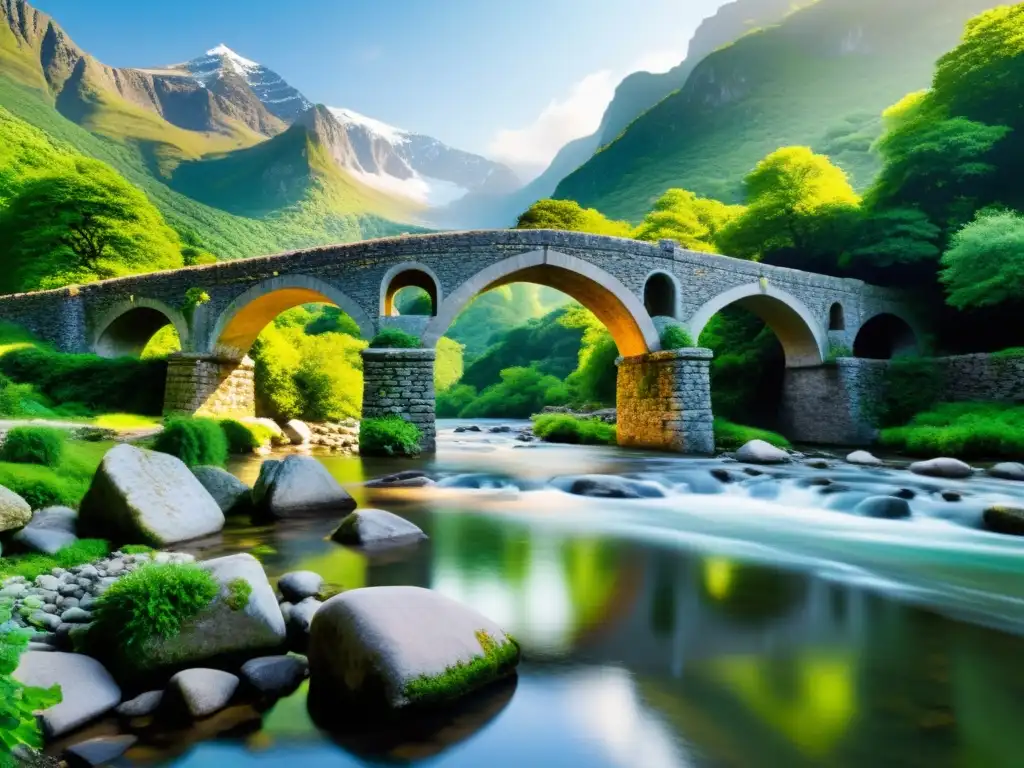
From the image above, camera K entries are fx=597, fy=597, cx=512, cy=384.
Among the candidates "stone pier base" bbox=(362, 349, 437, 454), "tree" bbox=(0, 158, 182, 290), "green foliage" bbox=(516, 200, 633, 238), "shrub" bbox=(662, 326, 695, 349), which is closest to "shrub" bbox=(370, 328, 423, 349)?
"stone pier base" bbox=(362, 349, 437, 454)

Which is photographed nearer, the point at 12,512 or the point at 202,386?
the point at 12,512

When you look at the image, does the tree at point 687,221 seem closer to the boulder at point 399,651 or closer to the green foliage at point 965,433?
the green foliage at point 965,433

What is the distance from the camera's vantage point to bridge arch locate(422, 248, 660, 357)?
15.8m

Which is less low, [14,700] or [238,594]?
[14,700]

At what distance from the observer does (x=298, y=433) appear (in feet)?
60.0

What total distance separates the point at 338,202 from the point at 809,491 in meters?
83.0

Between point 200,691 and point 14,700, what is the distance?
50.0 inches

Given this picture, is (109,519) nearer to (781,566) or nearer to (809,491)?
(781,566)

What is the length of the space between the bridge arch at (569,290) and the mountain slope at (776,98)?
49.5 meters

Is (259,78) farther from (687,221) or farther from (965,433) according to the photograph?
(965,433)

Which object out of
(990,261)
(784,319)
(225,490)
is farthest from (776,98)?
(225,490)

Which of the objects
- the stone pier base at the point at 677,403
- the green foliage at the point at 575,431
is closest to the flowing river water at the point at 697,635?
the stone pier base at the point at 677,403

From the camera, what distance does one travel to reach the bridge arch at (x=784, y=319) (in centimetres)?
1834

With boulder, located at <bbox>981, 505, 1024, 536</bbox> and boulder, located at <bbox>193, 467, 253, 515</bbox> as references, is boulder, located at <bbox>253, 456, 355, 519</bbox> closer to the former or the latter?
boulder, located at <bbox>193, 467, 253, 515</bbox>
